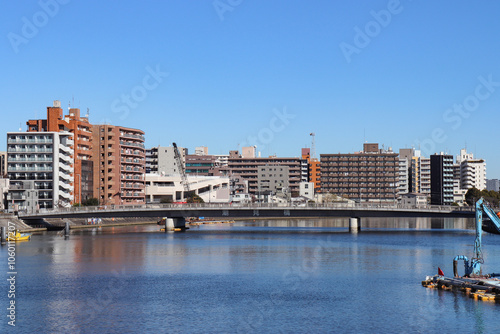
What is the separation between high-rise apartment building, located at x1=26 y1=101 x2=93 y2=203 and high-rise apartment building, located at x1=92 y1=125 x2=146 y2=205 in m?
3.81

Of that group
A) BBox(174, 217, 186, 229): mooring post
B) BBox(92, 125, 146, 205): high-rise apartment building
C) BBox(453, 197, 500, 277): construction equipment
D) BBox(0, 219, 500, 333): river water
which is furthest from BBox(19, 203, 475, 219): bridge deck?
BBox(453, 197, 500, 277): construction equipment

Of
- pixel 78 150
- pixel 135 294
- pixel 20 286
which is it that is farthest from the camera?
pixel 78 150

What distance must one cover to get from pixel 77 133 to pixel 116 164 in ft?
58.9

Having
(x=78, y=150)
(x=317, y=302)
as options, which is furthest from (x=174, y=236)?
(x=317, y=302)

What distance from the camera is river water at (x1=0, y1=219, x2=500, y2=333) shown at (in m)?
46.8

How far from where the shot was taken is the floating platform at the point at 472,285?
177ft

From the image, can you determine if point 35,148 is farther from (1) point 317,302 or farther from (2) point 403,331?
(2) point 403,331

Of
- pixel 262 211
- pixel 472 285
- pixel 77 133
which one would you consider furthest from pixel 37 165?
pixel 472 285

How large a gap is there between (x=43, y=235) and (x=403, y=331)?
93.4 metres

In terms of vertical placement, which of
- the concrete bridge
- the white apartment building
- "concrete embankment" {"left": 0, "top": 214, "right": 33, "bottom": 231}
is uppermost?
the white apartment building

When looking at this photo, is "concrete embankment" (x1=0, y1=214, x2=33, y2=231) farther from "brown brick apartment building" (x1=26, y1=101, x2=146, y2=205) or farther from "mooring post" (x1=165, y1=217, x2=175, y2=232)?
"brown brick apartment building" (x1=26, y1=101, x2=146, y2=205)

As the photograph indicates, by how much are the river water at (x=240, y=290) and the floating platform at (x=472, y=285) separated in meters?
1.13

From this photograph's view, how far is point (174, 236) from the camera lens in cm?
12562

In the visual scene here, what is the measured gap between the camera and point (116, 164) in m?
183
